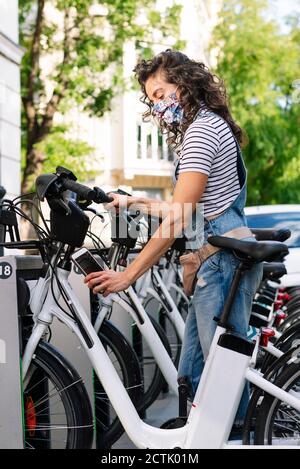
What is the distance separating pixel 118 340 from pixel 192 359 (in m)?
0.80

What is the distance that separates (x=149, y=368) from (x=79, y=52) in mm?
14904

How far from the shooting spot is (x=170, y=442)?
12.3 feet

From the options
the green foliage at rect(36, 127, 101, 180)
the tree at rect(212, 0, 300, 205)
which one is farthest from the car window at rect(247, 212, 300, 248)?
the tree at rect(212, 0, 300, 205)

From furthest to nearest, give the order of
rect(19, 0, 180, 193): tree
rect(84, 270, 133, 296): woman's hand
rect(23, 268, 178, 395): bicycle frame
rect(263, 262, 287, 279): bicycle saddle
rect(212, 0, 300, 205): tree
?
rect(212, 0, 300, 205): tree, rect(19, 0, 180, 193): tree, rect(263, 262, 287, 279): bicycle saddle, rect(23, 268, 178, 395): bicycle frame, rect(84, 270, 133, 296): woman's hand

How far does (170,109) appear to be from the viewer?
3756mm

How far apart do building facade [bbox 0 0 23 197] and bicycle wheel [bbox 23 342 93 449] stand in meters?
10.4

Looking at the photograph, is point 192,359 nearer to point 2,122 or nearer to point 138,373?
point 138,373

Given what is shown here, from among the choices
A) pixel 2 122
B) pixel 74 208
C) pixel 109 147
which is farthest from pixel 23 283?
pixel 109 147

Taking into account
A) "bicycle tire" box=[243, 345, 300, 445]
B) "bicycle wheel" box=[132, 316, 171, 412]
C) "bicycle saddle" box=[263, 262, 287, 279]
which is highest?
"bicycle saddle" box=[263, 262, 287, 279]

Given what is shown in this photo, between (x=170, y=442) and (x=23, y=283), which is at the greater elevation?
(x=23, y=283)

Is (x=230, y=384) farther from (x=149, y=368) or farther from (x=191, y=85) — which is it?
(x=149, y=368)

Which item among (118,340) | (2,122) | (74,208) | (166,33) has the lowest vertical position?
(118,340)

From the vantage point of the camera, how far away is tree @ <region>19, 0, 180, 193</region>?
19.9 meters

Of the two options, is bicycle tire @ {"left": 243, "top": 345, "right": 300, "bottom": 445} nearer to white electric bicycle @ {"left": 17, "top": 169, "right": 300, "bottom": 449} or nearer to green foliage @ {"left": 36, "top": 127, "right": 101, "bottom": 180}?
white electric bicycle @ {"left": 17, "top": 169, "right": 300, "bottom": 449}
